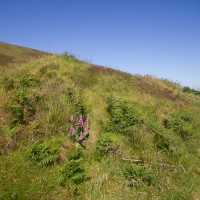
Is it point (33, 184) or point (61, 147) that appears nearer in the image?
point (33, 184)

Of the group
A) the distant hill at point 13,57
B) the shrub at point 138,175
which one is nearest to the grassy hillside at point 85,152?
the shrub at point 138,175

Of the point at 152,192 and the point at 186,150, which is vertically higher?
the point at 186,150

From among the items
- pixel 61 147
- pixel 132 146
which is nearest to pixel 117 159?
pixel 132 146

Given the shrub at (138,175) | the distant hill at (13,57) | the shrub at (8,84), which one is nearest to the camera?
the shrub at (138,175)

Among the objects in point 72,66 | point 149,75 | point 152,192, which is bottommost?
point 152,192

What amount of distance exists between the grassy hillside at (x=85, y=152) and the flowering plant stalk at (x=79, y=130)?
2cm

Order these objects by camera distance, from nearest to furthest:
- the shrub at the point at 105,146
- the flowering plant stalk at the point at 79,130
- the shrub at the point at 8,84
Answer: the shrub at the point at 105,146
the flowering plant stalk at the point at 79,130
the shrub at the point at 8,84

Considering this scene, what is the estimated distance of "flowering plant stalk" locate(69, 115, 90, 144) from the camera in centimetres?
396

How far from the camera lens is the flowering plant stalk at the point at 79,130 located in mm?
3960

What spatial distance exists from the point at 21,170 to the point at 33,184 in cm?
36

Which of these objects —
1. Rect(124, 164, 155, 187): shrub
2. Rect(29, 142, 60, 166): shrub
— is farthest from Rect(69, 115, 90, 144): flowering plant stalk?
Rect(124, 164, 155, 187): shrub

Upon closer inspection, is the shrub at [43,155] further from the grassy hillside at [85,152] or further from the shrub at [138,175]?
the shrub at [138,175]

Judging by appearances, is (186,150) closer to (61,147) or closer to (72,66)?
(61,147)

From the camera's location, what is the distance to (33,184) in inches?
103
